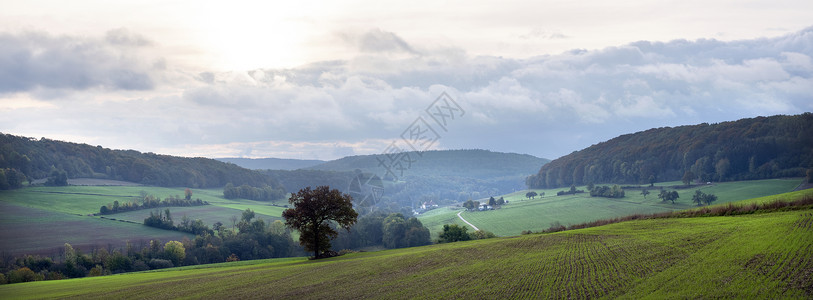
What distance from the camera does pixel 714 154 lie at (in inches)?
6004

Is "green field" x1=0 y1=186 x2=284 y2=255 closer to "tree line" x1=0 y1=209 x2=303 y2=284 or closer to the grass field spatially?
the grass field

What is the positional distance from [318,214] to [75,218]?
89783mm

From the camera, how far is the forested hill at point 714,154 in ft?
436

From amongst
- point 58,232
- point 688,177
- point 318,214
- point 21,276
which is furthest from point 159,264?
point 688,177

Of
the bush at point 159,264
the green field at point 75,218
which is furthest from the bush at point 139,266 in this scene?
the green field at point 75,218

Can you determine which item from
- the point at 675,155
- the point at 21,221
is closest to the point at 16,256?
the point at 21,221

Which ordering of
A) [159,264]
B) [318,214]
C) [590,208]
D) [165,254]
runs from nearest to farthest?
[318,214], [159,264], [165,254], [590,208]

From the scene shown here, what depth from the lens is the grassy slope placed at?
69.5 ft

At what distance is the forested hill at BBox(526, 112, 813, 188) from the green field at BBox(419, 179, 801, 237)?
7.68 meters

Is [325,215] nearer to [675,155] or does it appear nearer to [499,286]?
[499,286]

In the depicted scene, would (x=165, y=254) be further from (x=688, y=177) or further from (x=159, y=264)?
(x=688, y=177)

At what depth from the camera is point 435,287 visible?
28344 millimetres

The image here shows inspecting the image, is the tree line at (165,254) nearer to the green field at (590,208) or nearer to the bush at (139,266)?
the bush at (139,266)

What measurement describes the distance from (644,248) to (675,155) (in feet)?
497
